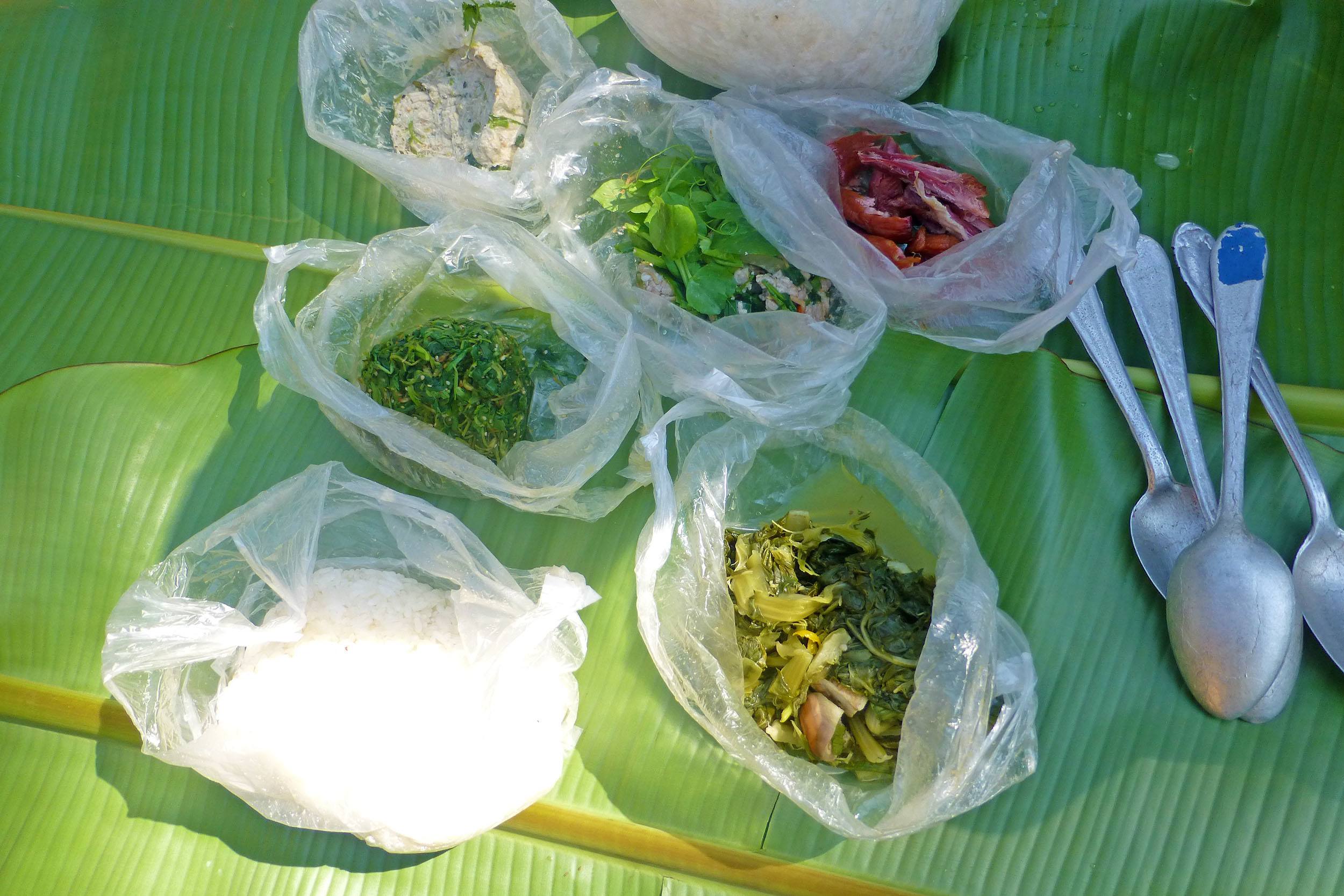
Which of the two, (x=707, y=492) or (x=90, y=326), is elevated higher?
(x=90, y=326)

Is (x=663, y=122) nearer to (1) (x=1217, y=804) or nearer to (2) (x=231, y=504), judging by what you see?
(2) (x=231, y=504)

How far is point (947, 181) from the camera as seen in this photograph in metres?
1.08

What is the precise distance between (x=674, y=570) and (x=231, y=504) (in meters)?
0.57

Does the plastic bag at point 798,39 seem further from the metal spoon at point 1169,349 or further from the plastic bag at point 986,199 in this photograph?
the metal spoon at point 1169,349

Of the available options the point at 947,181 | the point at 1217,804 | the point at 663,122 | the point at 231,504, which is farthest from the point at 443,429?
the point at 1217,804

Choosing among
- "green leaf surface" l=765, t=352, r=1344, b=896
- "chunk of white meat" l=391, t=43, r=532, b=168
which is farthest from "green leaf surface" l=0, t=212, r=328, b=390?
"green leaf surface" l=765, t=352, r=1344, b=896

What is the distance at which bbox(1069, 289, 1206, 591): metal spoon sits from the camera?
1021 millimetres

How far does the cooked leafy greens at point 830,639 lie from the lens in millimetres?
991

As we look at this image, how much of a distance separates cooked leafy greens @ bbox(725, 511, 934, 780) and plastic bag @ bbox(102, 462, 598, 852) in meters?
0.20

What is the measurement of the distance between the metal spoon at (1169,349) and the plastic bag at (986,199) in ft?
0.16

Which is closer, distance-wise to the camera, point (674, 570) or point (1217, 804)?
point (1217, 804)

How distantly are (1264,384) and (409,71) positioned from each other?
115 centimetres

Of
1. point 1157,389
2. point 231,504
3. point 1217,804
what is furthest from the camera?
point 231,504

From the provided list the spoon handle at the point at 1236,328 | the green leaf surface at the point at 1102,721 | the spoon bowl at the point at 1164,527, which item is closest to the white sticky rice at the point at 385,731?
the green leaf surface at the point at 1102,721
